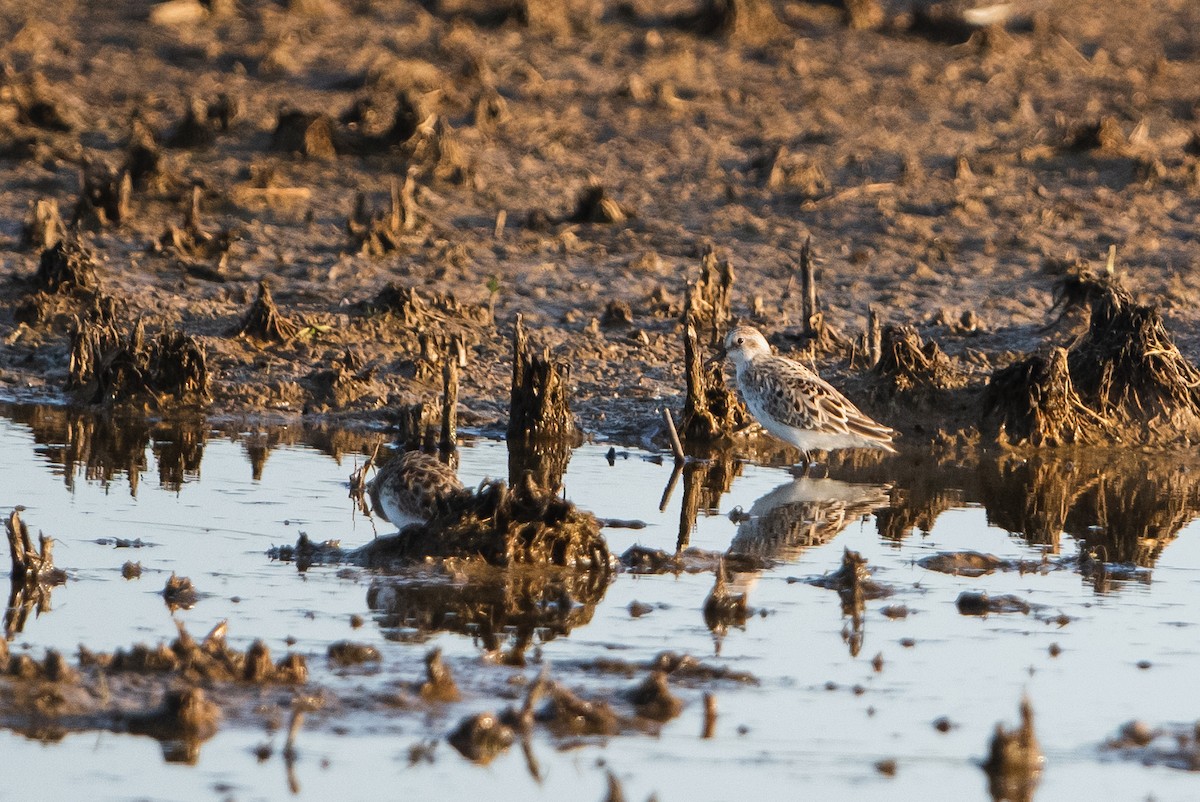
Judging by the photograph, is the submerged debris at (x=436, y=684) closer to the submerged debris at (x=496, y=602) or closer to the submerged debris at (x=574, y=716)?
the submerged debris at (x=574, y=716)

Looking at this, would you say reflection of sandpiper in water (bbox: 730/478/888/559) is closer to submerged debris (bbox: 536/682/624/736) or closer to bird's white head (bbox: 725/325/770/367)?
bird's white head (bbox: 725/325/770/367)

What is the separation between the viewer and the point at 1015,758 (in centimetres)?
653

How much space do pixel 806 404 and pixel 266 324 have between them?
13.5 feet

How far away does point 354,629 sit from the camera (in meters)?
7.93

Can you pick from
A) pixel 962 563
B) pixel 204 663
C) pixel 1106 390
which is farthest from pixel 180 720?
pixel 1106 390

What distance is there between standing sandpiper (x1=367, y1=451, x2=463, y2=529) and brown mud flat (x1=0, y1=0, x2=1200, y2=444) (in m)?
3.31

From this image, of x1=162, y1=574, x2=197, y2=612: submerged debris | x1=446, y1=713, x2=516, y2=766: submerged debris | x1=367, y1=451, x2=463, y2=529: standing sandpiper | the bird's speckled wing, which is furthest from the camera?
the bird's speckled wing

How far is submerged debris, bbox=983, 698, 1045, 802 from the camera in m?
6.49

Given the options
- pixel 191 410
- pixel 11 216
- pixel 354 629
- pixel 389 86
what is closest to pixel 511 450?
pixel 191 410

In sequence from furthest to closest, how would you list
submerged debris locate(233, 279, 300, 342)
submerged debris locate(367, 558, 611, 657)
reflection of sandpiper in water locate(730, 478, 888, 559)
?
submerged debris locate(233, 279, 300, 342)
reflection of sandpiper in water locate(730, 478, 888, 559)
submerged debris locate(367, 558, 611, 657)

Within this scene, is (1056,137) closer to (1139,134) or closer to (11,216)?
(1139,134)

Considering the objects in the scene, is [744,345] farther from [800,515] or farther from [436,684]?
[436,684]

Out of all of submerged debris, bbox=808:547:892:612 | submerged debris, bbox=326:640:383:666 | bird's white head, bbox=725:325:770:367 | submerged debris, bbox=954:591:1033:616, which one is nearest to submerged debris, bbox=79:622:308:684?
submerged debris, bbox=326:640:383:666

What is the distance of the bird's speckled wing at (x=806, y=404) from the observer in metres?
11.8
